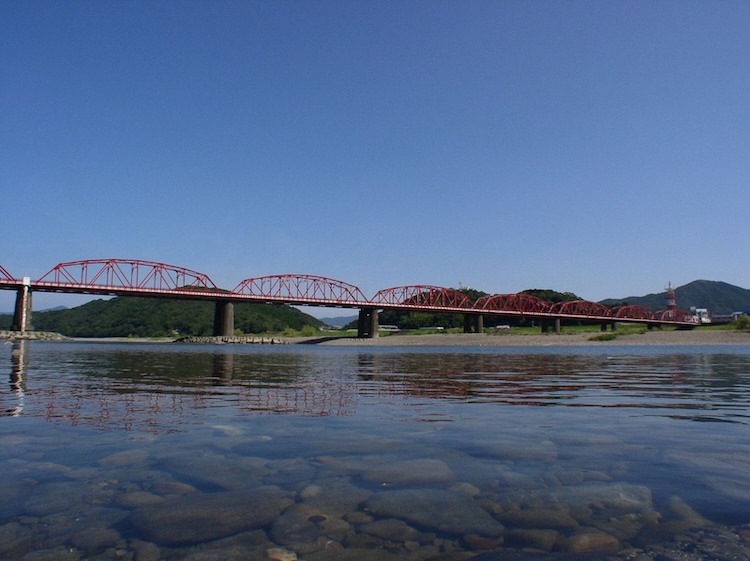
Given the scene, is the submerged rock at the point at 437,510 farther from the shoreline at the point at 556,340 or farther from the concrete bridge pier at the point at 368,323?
the concrete bridge pier at the point at 368,323

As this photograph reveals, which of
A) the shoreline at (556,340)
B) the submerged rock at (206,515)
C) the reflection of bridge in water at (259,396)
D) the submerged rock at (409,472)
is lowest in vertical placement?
the shoreline at (556,340)

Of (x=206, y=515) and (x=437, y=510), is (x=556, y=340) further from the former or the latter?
(x=206, y=515)

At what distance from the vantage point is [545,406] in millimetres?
12430

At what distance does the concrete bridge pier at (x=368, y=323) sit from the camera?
15025 cm

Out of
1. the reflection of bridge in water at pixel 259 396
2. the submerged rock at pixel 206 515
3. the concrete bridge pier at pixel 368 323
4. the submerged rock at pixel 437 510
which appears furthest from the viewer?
the concrete bridge pier at pixel 368 323

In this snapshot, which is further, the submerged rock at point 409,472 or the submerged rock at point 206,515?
the submerged rock at point 409,472

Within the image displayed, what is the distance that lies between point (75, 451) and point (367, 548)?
531 cm

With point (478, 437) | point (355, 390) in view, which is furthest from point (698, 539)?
point (355, 390)

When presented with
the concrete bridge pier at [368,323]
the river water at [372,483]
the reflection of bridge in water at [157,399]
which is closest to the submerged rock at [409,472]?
the river water at [372,483]

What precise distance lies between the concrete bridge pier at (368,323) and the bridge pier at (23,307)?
8370 centimetres

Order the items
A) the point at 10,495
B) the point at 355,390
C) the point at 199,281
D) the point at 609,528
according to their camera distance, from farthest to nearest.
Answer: the point at 199,281
the point at 355,390
the point at 10,495
the point at 609,528

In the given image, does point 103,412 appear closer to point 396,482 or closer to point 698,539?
point 396,482

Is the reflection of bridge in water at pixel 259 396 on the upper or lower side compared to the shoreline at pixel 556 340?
upper

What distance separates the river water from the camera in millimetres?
4102
